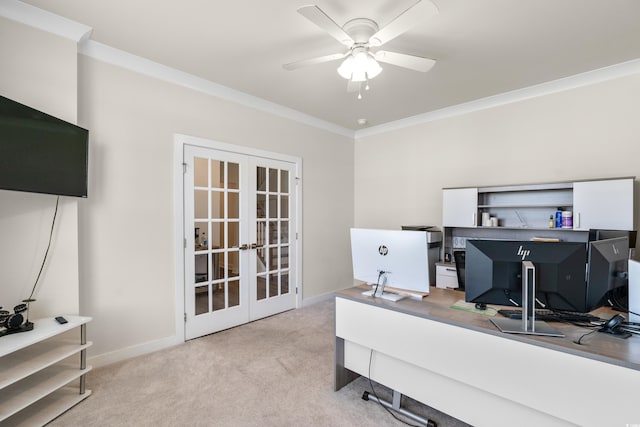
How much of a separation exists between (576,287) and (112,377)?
10.8 feet

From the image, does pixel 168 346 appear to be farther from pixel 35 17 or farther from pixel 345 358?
pixel 35 17

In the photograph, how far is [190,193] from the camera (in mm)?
3109

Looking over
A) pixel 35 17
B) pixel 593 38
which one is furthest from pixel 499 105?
pixel 35 17

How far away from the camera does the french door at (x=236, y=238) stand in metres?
3.15

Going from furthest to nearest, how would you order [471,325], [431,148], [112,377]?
[431,148] < [112,377] < [471,325]

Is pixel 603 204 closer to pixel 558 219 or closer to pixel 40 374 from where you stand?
pixel 558 219

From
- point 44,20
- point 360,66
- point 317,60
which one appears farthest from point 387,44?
point 44,20

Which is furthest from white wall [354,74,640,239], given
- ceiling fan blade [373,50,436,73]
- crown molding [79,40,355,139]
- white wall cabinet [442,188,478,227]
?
ceiling fan blade [373,50,436,73]

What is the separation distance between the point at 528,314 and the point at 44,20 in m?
3.78

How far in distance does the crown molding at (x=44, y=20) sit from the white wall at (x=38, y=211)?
0.05m

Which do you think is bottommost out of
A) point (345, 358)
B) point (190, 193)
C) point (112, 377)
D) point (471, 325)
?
point (112, 377)

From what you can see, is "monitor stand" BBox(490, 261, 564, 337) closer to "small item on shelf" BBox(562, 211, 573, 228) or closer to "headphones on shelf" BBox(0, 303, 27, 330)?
"small item on shelf" BBox(562, 211, 573, 228)

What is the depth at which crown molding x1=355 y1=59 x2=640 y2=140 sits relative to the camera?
2.88 meters

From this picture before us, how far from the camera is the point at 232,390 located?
2.24m
